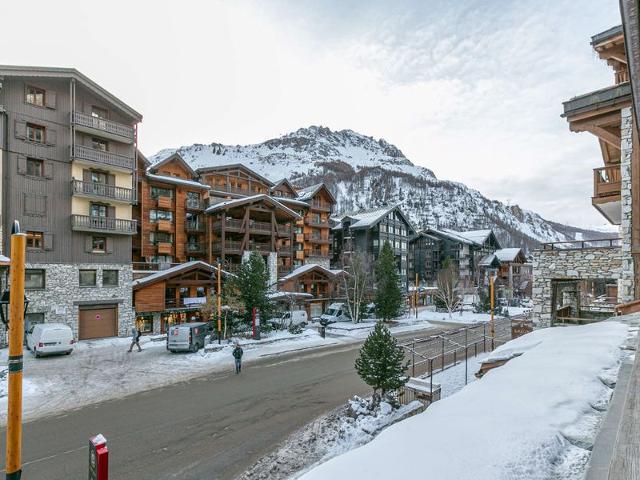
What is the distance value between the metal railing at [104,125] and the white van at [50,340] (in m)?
15.0

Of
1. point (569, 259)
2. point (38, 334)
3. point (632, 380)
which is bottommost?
point (38, 334)

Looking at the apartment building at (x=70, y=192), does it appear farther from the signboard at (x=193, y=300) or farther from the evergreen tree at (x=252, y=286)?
the evergreen tree at (x=252, y=286)

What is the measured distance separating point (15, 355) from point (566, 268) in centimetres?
1911

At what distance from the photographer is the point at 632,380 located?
3785 mm

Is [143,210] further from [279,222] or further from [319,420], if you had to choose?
[319,420]

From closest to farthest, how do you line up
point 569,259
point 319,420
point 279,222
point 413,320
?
point 319,420, point 569,259, point 413,320, point 279,222

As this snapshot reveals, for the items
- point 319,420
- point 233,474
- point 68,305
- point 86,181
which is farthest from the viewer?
point 86,181

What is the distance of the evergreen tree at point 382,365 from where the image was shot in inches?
511

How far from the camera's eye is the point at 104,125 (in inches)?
1131

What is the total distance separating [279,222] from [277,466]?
38.6 meters

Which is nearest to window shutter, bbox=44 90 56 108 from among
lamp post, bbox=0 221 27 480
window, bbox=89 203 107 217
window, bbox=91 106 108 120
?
window, bbox=91 106 108 120

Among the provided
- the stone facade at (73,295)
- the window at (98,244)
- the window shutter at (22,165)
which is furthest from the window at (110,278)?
the window shutter at (22,165)

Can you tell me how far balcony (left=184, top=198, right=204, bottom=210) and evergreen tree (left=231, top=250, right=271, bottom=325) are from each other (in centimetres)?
1471

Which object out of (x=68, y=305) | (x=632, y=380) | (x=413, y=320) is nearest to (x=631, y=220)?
(x=632, y=380)
